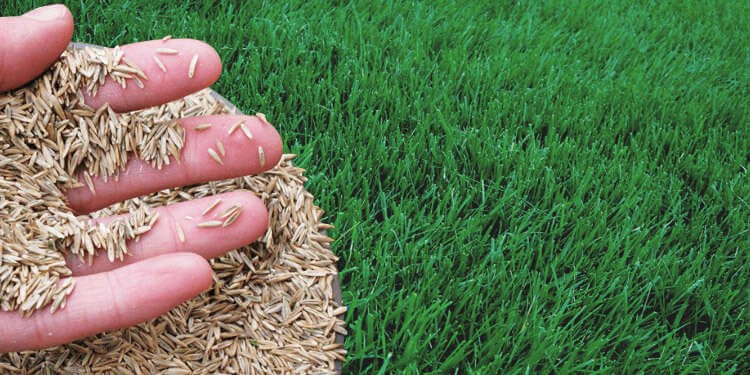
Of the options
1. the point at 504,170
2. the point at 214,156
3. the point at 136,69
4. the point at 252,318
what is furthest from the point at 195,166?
the point at 504,170

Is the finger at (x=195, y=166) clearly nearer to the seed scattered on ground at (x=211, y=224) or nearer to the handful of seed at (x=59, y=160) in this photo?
the handful of seed at (x=59, y=160)

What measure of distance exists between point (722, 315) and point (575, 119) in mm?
800

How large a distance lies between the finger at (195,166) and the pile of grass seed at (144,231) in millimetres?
29

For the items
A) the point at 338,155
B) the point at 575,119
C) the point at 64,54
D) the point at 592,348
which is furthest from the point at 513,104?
the point at 64,54

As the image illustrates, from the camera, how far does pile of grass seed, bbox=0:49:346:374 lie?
53.6 inches

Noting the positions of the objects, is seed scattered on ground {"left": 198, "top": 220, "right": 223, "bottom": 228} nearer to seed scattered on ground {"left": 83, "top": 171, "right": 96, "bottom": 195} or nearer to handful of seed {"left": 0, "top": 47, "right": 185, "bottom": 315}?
handful of seed {"left": 0, "top": 47, "right": 185, "bottom": 315}

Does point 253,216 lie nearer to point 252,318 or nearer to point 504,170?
point 252,318

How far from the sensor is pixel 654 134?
7.09 ft

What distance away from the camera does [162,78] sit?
1.49 metres

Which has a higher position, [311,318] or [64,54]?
Result: [64,54]

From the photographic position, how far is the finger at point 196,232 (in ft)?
4.58

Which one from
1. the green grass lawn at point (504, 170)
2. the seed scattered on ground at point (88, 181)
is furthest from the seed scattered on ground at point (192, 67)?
the green grass lawn at point (504, 170)

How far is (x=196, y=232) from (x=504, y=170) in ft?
3.08

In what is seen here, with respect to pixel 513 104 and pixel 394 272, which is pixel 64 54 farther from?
pixel 513 104
